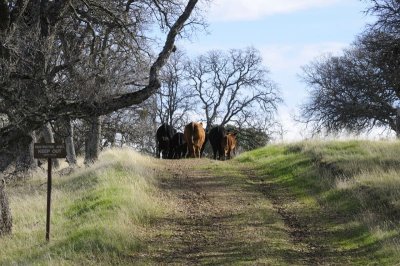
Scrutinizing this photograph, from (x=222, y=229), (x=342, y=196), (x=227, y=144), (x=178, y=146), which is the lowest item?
(x=222, y=229)

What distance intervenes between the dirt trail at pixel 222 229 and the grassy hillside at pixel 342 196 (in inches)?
17.1

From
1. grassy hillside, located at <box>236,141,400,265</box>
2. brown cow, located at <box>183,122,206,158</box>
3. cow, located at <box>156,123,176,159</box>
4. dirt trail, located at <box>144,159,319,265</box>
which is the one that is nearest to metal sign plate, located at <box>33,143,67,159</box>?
dirt trail, located at <box>144,159,319,265</box>

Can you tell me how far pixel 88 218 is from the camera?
38.5ft

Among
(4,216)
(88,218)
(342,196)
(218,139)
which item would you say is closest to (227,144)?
(218,139)

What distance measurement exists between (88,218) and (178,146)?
16680 millimetres

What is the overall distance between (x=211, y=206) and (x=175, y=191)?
1.87 metres

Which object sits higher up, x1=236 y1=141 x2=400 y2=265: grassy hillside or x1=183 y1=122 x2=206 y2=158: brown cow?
x1=183 y1=122 x2=206 y2=158: brown cow

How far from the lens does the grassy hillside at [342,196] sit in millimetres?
9945

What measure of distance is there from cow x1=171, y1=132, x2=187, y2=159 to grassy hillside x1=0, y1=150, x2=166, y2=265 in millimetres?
10540

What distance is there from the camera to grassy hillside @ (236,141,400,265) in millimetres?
9945

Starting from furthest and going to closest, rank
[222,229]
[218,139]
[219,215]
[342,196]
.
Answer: [218,139], [342,196], [219,215], [222,229]

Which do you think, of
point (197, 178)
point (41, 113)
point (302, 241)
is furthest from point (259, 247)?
point (197, 178)

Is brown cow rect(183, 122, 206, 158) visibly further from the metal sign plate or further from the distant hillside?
the metal sign plate

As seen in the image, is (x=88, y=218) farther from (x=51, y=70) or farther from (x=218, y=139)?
(x=218, y=139)
